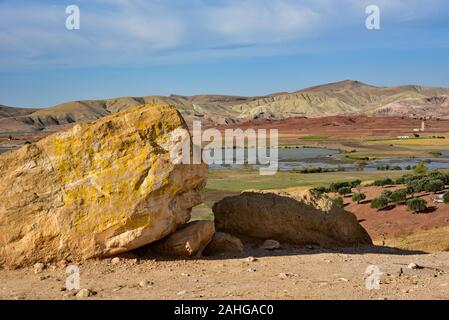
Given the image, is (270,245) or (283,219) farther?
(283,219)

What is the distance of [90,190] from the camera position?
12516 millimetres

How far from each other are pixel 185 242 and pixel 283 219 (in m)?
4.13

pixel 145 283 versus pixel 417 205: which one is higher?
pixel 145 283

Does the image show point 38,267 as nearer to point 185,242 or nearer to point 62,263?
point 62,263

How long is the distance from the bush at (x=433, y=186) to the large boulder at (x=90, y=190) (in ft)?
109

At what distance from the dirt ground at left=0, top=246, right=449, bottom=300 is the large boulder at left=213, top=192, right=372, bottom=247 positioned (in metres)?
2.01

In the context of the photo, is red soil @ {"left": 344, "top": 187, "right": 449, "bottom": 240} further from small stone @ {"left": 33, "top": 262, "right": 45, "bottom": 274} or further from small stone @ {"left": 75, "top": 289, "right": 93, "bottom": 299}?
small stone @ {"left": 75, "top": 289, "right": 93, "bottom": 299}

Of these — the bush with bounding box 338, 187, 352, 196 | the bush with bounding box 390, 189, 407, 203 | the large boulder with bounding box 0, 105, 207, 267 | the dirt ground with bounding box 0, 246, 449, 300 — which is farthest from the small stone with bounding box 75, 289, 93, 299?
the bush with bounding box 338, 187, 352, 196

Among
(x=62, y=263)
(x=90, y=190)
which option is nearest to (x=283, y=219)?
(x=90, y=190)

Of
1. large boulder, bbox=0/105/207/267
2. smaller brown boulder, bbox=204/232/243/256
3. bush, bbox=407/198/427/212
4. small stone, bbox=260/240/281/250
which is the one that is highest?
large boulder, bbox=0/105/207/267

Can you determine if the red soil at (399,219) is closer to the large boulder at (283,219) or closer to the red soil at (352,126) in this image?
the large boulder at (283,219)

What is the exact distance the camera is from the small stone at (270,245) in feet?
50.3

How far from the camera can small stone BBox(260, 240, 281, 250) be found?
15.3m
